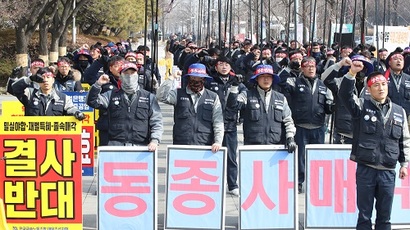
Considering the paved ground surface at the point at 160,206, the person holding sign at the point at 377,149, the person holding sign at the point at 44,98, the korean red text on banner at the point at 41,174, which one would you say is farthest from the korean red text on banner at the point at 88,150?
the person holding sign at the point at 377,149

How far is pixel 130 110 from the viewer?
30.3 feet

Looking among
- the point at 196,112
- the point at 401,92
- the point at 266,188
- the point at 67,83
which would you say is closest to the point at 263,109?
the point at 196,112

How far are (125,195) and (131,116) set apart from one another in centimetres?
109

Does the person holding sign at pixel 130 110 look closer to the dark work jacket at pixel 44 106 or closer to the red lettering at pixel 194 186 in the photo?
the dark work jacket at pixel 44 106

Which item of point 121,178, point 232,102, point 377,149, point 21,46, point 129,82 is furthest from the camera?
point 21,46

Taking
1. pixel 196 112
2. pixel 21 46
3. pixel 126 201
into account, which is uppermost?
pixel 21 46

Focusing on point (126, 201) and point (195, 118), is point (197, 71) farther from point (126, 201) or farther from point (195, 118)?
point (126, 201)

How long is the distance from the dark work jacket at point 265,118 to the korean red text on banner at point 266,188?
4.45 ft

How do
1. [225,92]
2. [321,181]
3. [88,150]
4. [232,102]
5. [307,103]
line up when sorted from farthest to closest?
[88,150], [225,92], [307,103], [232,102], [321,181]

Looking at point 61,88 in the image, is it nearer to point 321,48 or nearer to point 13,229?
point 13,229

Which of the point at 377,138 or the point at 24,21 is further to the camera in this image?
the point at 24,21

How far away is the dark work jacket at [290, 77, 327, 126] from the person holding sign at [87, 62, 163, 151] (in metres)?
2.67

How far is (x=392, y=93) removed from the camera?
40.9ft

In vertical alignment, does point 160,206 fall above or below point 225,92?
below
